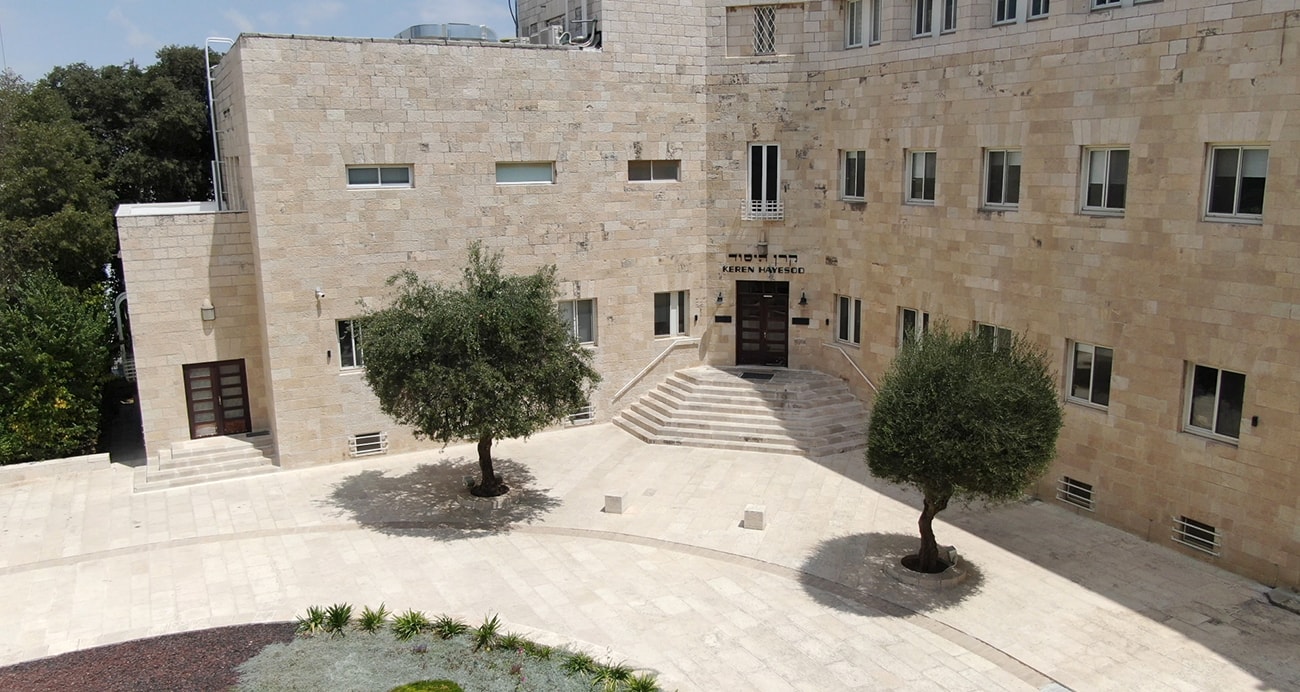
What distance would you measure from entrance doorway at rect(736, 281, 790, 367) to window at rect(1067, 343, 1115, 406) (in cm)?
852

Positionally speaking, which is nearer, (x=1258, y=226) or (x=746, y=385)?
(x=1258, y=226)

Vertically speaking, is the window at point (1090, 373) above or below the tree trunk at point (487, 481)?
above

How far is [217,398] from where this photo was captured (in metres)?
22.4

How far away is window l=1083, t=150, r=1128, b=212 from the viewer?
665 inches

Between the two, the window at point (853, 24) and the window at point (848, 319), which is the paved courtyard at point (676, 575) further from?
the window at point (853, 24)

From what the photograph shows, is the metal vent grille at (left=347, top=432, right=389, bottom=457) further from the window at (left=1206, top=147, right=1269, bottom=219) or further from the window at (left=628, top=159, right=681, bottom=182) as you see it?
the window at (left=1206, top=147, right=1269, bottom=219)

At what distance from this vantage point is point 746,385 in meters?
24.2

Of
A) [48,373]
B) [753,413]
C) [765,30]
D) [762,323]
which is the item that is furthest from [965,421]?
[48,373]

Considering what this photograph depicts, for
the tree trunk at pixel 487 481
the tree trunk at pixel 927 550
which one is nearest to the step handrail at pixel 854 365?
the tree trunk at pixel 927 550

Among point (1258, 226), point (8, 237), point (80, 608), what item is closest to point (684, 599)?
point (80, 608)

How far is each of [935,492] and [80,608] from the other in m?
13.9

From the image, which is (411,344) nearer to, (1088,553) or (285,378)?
(285,378)

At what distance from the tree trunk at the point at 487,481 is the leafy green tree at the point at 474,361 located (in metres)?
1.09

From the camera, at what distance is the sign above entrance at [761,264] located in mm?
24641
